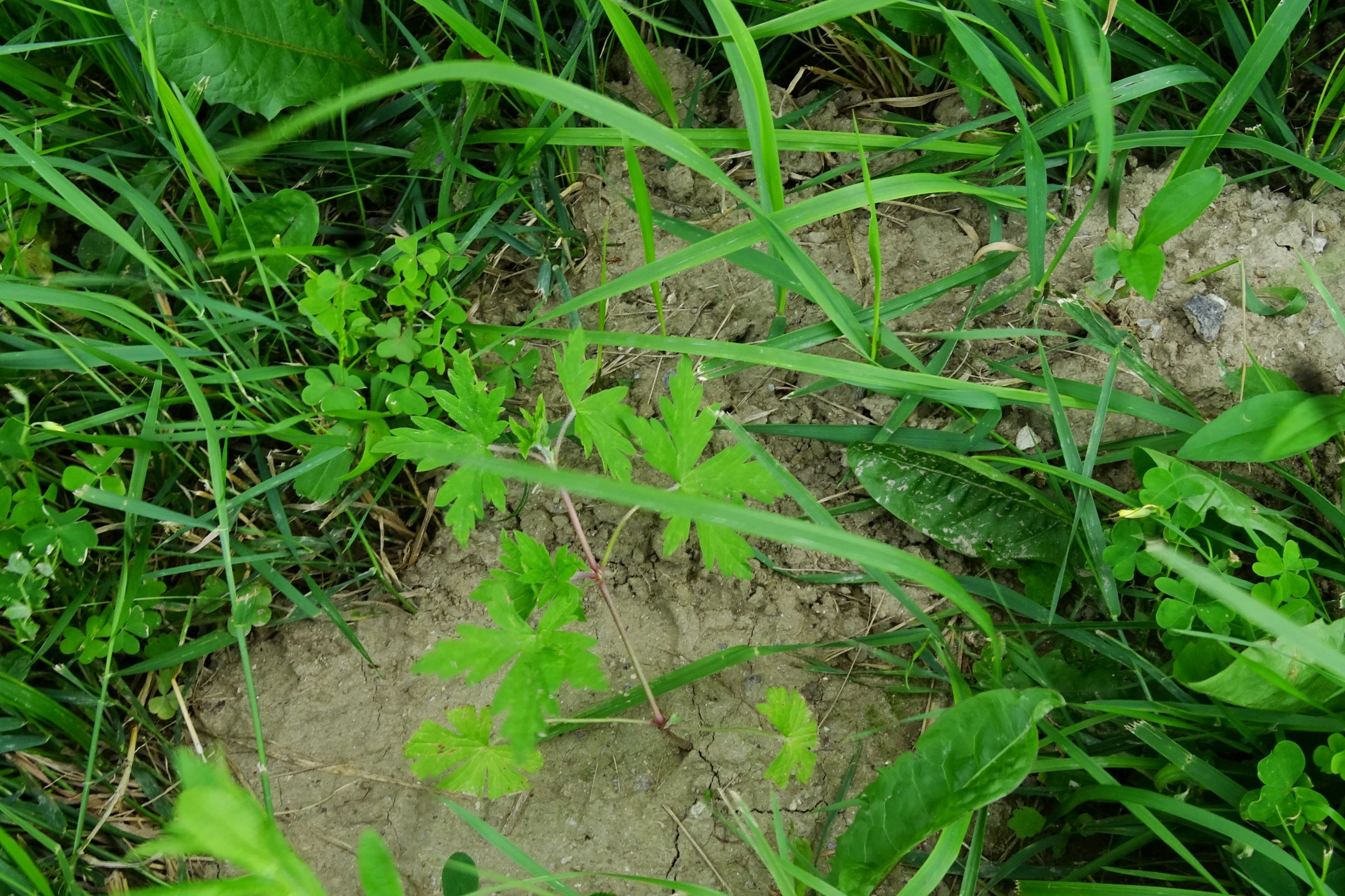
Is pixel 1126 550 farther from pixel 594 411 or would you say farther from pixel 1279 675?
pixel 594 411

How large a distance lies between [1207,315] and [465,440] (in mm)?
1581

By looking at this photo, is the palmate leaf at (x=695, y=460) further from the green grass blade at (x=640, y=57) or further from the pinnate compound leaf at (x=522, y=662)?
the green grass blade at (x=640, y=57)

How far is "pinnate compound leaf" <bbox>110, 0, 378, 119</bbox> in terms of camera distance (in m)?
1.78

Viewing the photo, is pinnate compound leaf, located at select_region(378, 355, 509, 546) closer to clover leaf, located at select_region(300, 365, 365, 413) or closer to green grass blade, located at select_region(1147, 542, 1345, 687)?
clover leaf, located at select_region(300, 365, 365, 413)

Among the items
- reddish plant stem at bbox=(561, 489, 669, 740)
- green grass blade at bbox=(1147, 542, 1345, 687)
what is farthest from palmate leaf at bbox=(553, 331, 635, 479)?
green grass blade at bbox=(1147, 542, 1345, 687)

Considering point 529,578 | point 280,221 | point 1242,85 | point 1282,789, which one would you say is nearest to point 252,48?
point 280,221

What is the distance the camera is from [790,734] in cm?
163

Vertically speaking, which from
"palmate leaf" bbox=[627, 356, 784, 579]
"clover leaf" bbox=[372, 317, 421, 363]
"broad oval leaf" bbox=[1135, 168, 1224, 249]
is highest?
"broad oval leaf" bbox=[1135, 168, 1224, 249]

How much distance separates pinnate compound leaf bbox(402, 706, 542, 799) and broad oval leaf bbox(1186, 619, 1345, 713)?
1.20 meters

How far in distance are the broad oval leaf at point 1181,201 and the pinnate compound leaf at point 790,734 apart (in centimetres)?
116

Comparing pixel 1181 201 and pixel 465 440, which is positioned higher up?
pixel 1181 201

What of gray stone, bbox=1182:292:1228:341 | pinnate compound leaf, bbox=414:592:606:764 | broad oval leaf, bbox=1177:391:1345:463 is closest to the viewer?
pinnate compound leaf, bbox=414:592:606:764

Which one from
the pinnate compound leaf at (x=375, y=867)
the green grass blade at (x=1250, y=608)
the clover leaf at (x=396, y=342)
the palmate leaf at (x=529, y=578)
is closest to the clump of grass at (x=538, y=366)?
the clover leaf at (x=396, y=342)

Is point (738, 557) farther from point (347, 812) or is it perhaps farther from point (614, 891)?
point (347, 812)
